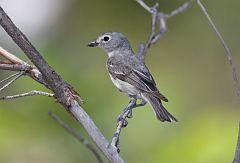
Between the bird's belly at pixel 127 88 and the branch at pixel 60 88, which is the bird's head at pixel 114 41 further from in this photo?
the branch at pixel 60 88

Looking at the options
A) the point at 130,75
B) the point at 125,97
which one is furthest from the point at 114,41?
the point at 125,97

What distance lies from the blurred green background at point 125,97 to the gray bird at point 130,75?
0.93 meters

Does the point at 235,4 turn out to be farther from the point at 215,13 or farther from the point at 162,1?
the point at 162,1

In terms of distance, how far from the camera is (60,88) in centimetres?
223

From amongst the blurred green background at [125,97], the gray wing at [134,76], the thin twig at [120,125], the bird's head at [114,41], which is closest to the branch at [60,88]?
the thin twig at [120,125]

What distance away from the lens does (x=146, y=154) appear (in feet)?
15.9

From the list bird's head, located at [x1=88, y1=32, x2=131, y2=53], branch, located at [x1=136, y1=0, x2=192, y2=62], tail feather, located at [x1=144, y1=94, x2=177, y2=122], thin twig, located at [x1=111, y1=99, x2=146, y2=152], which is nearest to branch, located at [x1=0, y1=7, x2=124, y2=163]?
thin twig, located at [x1=111, y1=99, x2=146, y2=152]

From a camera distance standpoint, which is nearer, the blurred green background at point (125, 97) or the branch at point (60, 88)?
the branch at point (60, 88)

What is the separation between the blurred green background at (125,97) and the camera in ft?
15.9

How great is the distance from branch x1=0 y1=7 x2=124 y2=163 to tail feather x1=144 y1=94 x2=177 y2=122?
879 mm

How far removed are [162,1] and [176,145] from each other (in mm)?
3285

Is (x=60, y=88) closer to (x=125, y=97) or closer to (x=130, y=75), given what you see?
(x=130, y=75)

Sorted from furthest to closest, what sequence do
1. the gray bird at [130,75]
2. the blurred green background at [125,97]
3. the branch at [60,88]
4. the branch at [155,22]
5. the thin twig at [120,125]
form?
the blurred green background at [125,97] → the gray bird at [130,75] → the branch at [155,22] → the thin twig at [120,125] → the branch at [60,88]

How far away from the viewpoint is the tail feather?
10.2ft
